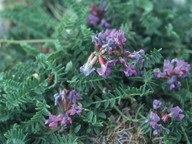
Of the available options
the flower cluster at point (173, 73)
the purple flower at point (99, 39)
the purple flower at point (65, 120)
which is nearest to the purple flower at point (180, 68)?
the flower cluster at point (173, 73)

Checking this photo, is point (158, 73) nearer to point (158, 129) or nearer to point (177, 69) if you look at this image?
point (177, 69)

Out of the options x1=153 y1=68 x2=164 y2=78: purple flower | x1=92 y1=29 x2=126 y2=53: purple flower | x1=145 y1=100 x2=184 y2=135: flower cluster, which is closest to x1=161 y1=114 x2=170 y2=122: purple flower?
x1=145 y1=100 x2=184 y2=135: flower cluster

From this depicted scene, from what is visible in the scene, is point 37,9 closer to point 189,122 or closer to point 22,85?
point 22,85

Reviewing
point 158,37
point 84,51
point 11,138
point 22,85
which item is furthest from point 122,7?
point 11,138

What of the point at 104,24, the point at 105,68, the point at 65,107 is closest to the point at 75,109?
the point at 65,107

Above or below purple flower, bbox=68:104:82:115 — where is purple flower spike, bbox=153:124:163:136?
below

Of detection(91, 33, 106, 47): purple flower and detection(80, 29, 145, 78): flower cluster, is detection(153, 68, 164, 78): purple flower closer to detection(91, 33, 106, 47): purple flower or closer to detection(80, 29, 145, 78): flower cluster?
detection(80, 29, 145, 78): flower cluster
